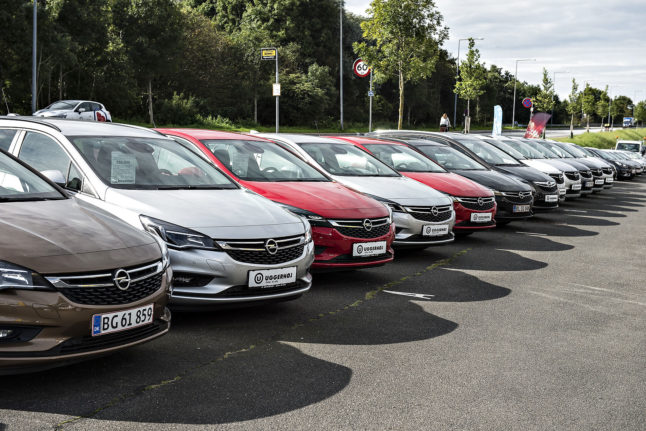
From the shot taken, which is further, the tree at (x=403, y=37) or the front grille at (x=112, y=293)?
the tree at (x=403, y=37)

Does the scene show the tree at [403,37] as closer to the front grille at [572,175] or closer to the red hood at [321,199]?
the front grille at [572,175]

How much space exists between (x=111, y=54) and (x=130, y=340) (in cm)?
4462

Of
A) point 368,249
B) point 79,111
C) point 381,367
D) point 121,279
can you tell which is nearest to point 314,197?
point 368,249

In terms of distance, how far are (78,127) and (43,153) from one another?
0.49 metres

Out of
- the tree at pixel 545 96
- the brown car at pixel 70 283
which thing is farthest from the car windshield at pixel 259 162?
the tree at pixel 545 96

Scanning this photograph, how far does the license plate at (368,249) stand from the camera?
7102 millimetres

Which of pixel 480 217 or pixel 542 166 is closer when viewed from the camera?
pixel 480 217

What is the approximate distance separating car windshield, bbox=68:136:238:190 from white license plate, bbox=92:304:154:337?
6.22ft

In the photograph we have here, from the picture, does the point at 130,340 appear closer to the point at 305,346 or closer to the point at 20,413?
the point at 20,413

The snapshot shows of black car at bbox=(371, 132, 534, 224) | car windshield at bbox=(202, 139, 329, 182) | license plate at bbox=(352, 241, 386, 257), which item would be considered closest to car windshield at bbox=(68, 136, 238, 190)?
car windshield at bbox=(202, 139, 329, 182)

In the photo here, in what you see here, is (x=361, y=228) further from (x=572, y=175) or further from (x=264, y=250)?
(x=572, y=175)

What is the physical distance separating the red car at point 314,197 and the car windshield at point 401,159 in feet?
10.2

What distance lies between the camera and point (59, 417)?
3.68 meters

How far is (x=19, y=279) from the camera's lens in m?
3.71
